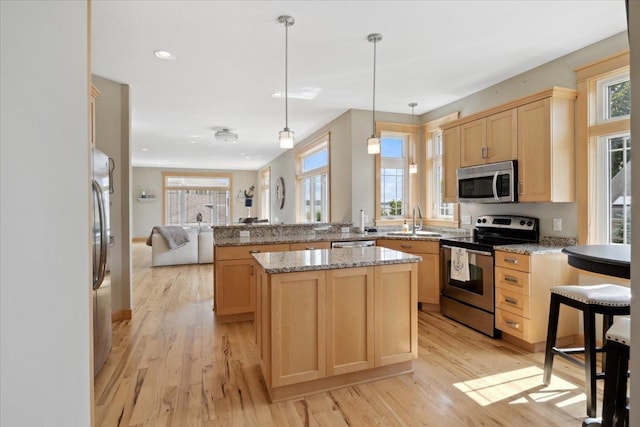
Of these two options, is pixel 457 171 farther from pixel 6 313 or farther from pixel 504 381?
pixel 6 313

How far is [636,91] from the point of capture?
59 cm

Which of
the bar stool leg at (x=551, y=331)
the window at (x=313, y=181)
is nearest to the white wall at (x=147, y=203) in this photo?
the window at (x=313, y=181)

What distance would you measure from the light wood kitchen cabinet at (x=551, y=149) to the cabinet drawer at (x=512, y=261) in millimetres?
590

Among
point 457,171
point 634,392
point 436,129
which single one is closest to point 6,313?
point 634,392

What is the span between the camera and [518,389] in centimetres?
222

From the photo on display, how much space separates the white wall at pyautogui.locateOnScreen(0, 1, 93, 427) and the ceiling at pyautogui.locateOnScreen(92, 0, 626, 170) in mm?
1490

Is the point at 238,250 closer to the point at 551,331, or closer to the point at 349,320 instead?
the point at 349,320

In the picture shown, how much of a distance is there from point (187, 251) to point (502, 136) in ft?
19.7

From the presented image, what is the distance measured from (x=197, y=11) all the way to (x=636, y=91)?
8.48 feet

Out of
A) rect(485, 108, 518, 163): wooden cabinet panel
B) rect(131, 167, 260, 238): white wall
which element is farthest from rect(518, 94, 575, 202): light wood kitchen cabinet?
rect(131, 167, 260, 238): white wall

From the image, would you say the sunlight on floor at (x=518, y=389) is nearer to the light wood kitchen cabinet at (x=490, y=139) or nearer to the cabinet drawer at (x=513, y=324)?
the cabinet drawer at (x=513, y=324)

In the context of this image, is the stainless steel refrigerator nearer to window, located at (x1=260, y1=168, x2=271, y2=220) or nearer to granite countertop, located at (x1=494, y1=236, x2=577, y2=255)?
granite countertop, located at (x1=494, y1=236, x2=577, y2=255)

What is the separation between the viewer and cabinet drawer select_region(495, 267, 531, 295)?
2.80 m

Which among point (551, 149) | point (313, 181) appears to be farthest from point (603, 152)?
point (313, 181)
